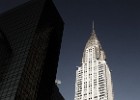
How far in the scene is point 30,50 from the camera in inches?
4220

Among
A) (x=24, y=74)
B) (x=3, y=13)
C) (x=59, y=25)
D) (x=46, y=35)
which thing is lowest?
(x=24, y=74)

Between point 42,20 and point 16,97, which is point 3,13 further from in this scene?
point 16,97

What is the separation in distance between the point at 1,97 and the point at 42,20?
38250 mm

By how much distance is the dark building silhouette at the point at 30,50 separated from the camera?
99.2 m

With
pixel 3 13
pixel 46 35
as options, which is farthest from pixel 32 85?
pixel 3 13

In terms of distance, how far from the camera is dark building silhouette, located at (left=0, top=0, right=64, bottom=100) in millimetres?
99250

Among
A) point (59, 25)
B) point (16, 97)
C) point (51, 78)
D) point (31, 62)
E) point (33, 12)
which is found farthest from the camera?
point (59, 25)

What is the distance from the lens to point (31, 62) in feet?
349

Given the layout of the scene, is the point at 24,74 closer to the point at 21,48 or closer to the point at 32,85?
the point at 32,85

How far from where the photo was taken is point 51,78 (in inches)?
4545

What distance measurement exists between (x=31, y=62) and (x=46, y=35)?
18.1m

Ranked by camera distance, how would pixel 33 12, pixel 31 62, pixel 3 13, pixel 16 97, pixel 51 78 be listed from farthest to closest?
pixel 3 13, pixel 33 12, pixel 51 78, pixel 31 62, pixel 16 97

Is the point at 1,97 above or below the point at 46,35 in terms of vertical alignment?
below

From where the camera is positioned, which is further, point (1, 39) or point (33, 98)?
point (1, 39)
